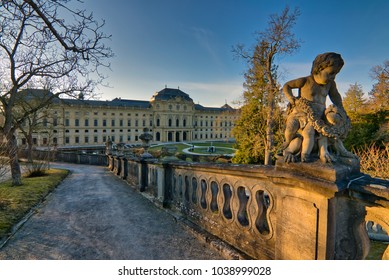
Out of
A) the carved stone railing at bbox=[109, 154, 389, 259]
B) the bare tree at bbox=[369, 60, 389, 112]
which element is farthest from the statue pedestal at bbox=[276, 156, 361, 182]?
the bare tree at bbox=[369, 60, 389, 112]

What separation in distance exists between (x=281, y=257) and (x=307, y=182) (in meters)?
1.07

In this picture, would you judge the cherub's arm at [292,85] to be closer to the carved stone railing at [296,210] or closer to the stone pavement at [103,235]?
the carved stone railing at [296,210]

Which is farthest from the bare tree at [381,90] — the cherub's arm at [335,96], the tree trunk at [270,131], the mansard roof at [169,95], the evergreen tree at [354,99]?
the mansard roof at [169,95]

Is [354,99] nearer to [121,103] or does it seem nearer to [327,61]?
[327,61]

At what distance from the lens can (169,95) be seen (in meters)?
71.4

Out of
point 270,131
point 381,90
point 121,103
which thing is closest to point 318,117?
point 270,131

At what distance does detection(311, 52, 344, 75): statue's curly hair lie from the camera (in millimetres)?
1979

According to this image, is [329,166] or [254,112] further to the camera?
[254,112]

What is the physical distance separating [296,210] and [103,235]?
3.31 meters

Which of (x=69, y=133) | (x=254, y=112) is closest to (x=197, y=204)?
(x=254, y=112)

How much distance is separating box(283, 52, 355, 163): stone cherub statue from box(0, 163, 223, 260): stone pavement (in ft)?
6.63

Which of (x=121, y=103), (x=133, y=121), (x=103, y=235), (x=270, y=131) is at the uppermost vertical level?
(x=121, y=103)
